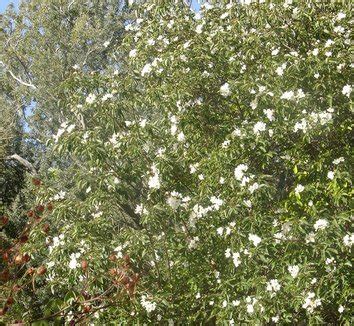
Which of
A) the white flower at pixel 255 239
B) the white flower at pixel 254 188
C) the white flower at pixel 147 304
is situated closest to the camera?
the white flower at pixel 255 239

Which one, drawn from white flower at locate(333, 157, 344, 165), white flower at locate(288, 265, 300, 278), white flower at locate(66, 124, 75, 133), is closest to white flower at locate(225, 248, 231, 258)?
white flower at locate(288, 265, 300, 278)

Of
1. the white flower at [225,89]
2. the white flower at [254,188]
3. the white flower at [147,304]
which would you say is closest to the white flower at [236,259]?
the white flower at [254,188]

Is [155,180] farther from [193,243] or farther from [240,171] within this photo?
Result: [240,171]

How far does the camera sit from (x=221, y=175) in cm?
439

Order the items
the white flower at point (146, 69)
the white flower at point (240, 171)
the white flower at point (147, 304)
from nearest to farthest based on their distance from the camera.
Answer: the white flower at point (240, 171) < the white flower at point (147, 304) < the white flower at point (146, 69)

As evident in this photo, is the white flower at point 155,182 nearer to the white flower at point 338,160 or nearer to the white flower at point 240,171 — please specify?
the white flower at point 240,171

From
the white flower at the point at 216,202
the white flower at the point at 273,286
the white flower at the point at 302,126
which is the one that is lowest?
the white flower at the point at 273,286

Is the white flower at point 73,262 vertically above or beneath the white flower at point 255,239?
beneath

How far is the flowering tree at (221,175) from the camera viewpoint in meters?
4.04

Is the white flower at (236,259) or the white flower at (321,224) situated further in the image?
the white flower at (236,259)

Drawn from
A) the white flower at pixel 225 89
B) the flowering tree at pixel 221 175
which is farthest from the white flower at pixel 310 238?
the white flower at pixel 225 89

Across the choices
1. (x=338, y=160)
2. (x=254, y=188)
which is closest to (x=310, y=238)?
(x=254, y=188)

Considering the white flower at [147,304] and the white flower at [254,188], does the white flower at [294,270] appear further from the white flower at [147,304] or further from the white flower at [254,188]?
the white flower at [147,304]

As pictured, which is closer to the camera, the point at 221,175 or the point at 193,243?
the point at 221,175
